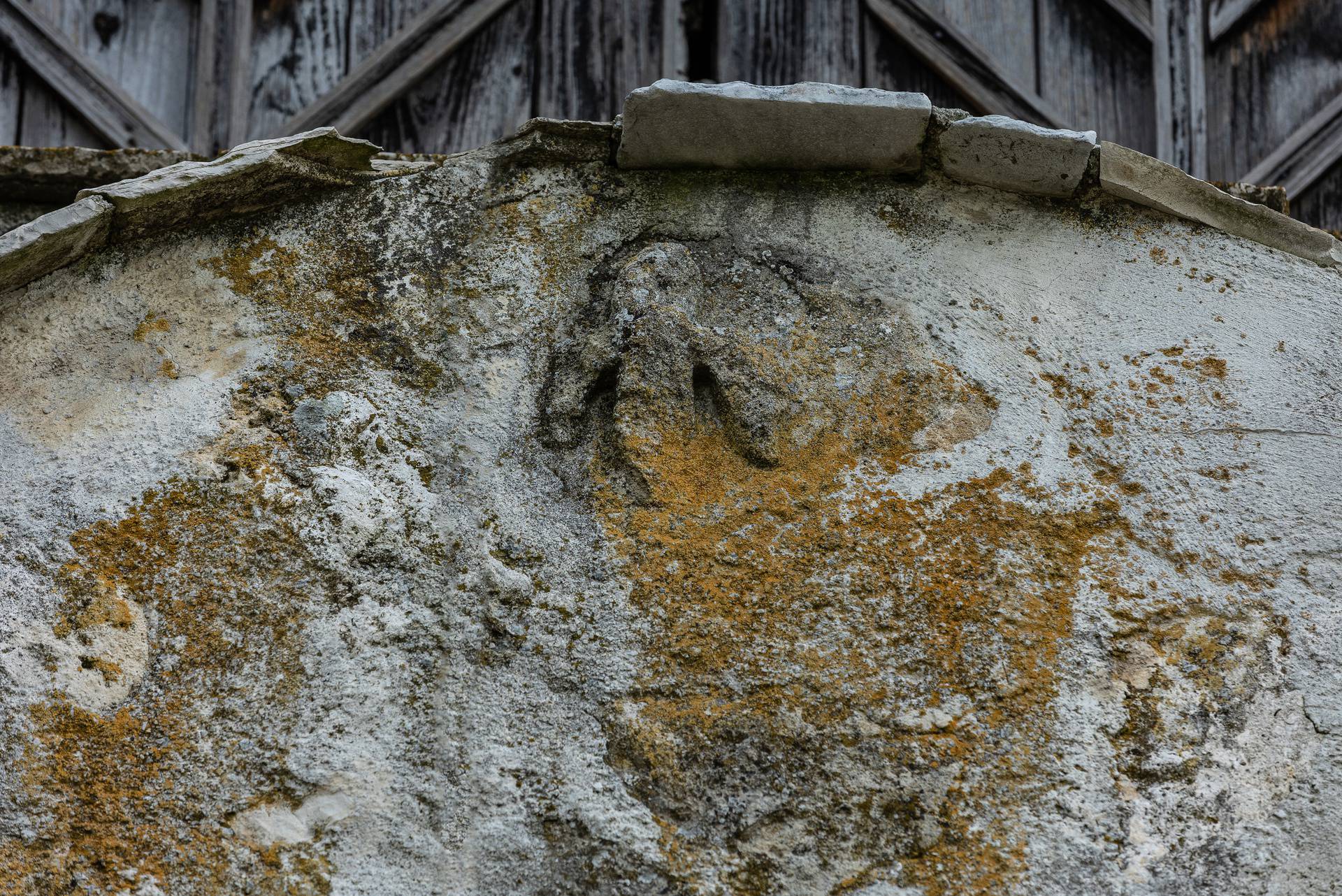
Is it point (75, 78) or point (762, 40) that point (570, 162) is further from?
point (75, 78)

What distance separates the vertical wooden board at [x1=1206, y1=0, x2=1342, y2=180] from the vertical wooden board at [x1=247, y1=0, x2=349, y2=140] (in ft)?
4.78

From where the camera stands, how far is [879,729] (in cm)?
120

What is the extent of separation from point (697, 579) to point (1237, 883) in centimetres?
55

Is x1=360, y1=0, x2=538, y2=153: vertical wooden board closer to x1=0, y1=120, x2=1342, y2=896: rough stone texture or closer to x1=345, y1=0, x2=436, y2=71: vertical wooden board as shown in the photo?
x1=345, y1=0, x2=436, y2=71: vertical wooden board

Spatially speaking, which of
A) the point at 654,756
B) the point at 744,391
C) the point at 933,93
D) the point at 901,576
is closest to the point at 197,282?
the point at 744,391

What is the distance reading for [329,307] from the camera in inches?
54.2

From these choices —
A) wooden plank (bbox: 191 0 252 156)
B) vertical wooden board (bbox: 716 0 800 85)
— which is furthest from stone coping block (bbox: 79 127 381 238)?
vertical wooden board (bbox: 716 0 800 85)

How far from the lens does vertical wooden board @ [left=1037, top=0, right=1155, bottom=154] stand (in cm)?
215

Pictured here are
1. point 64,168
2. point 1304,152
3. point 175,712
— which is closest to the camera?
point 175,712

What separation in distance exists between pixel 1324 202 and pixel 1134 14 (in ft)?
1.44

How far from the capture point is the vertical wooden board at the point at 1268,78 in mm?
2137

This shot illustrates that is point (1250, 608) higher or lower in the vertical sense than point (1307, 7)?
lower

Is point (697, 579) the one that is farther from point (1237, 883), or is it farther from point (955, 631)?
point (1237, 883)

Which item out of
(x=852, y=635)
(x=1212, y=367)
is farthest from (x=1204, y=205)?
(x=852, y=635)
